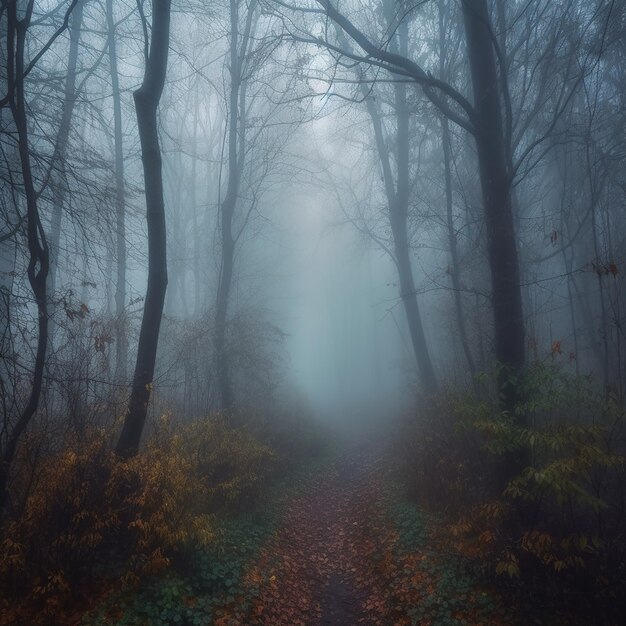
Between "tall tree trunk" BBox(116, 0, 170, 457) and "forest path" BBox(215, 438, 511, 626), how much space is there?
259 cm

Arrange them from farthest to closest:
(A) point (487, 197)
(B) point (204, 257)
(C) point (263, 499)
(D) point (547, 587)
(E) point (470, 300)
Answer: (B) point (204, 257), (E) point (470, 300), (C) point (263, 499), (A) point (487, 197), (D) point (547, 587)

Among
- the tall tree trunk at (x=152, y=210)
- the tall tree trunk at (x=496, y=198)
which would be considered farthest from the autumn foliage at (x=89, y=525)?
the tall tree trunk at (x=496, y=198)

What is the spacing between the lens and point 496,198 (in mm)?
6031

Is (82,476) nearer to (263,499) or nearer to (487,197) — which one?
(263,499)

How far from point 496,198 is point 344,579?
567 centimetres

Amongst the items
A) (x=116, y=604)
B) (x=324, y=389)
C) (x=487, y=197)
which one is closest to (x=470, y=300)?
(x=487, y=197)

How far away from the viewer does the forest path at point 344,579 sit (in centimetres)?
494

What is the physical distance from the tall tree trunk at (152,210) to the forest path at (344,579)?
8.51 ft

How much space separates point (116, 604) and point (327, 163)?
16124 mm

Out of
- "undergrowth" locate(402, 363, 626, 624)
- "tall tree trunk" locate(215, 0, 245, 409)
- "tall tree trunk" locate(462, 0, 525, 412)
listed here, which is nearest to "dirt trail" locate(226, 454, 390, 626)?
"undergrowth" locate(402, 363, 626, 624)

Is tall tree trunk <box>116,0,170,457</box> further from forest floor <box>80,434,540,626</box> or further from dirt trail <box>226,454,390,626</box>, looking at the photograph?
dirt trail <box>226,454,390,626</box>

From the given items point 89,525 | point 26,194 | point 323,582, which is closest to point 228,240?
point 26,194

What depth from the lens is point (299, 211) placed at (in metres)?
27.1

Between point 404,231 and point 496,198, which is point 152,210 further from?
point 404,231
